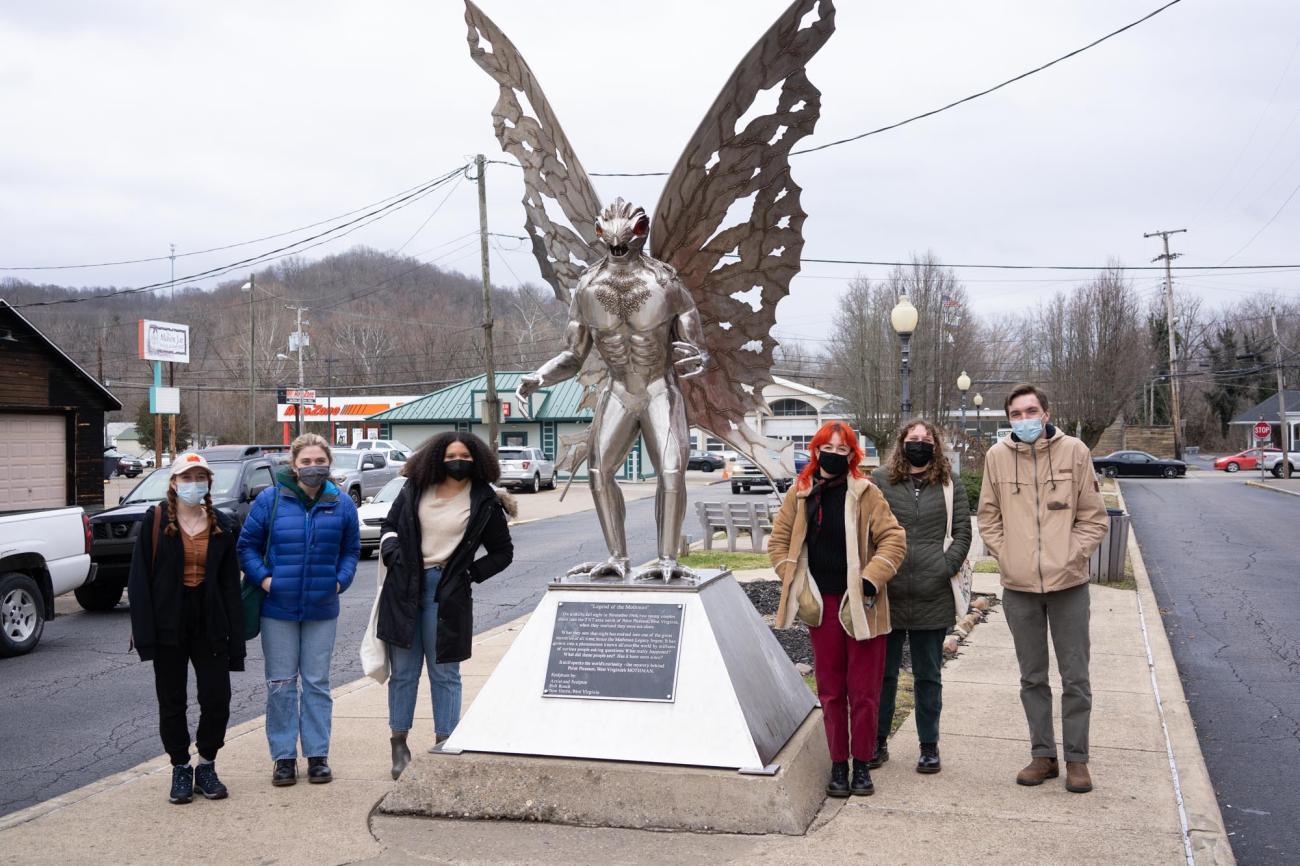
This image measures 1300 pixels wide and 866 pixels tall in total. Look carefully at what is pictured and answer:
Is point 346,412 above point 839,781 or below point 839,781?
above

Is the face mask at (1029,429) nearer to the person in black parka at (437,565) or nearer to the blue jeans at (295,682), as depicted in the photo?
the person in black parka at (437,565)

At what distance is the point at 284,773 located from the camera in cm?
588

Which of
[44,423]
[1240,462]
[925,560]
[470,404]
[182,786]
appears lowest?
[182,786]

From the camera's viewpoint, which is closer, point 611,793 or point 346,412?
point 611,793

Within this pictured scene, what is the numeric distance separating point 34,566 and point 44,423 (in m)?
12.2

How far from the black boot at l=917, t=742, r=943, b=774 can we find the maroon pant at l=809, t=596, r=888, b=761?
0.46 m

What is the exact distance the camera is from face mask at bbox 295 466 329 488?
5848 millimetres

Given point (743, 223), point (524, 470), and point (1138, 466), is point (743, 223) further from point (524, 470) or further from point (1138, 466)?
point (1138, 466)

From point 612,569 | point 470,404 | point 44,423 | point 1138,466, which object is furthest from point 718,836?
point 1138,466

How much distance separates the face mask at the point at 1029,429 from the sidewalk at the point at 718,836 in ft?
5.76

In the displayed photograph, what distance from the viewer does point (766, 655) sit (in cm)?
631

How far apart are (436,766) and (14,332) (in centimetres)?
1868

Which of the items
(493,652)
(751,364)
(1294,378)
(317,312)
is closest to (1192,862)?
(751,364)

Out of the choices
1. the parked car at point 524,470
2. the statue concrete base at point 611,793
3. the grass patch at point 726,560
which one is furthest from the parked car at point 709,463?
the statue concrete base at point 611,793
